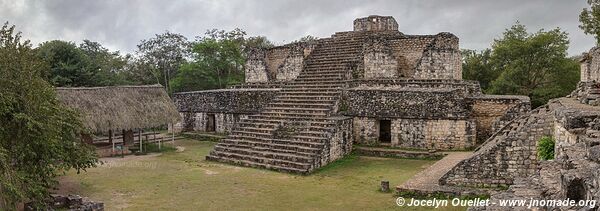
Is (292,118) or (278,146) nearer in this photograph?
(278,146)

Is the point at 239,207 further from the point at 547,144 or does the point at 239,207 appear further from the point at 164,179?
the point at 547,144

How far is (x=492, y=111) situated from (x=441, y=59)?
3028 mm

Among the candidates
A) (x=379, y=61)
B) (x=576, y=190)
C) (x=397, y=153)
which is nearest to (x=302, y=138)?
(x=397, y=153)

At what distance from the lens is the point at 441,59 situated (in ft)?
54.7

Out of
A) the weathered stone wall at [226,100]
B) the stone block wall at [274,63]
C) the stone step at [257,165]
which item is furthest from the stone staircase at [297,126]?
the stone block wall at [274,63]

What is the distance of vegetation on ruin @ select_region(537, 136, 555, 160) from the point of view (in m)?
8.39

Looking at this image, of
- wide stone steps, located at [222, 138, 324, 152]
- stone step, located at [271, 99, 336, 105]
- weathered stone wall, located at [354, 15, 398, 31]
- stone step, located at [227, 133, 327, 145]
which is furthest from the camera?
weathered stone wall, located at [354, 15, 398, 31]

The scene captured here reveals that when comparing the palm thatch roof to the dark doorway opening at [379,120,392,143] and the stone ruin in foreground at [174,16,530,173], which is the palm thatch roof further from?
the dark doorway opening at [379,120,392,143]

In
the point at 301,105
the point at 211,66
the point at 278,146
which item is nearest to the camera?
the point at 278,146

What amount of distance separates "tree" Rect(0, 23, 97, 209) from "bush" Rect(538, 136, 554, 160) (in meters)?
8.97

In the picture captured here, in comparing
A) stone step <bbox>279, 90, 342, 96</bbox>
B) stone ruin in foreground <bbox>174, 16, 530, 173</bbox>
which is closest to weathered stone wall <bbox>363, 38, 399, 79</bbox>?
stone ruin in foreground <bbox>174, 16, 530, 173</bbox>

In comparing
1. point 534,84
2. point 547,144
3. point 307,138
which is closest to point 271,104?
point 307,138

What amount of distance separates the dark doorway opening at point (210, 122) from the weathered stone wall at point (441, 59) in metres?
9.00

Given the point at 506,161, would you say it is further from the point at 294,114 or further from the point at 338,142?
the point at 294,114
